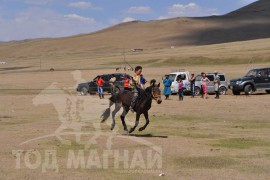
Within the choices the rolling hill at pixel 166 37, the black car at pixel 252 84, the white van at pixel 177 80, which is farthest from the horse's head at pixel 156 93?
the rolling hill at pixel 166 37

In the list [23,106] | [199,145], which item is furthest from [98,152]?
[23,106]

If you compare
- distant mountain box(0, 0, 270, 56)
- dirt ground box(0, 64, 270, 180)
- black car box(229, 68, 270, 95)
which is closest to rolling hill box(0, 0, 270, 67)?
distant mountain box(0, 0, 270, 56)

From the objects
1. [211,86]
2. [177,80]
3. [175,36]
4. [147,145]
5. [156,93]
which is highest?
[175,36]

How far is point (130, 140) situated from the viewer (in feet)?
50.5

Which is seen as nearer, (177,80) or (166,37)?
(177,80)

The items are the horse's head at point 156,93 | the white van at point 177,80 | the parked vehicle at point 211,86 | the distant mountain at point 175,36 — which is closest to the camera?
the horse's head at point 156,93

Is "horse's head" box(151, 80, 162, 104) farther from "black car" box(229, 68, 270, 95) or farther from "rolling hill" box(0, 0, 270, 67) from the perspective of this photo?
"rolling hill" box(0, 0, 270, 67)

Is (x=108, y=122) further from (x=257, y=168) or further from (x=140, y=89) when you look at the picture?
(x=257, y=168)

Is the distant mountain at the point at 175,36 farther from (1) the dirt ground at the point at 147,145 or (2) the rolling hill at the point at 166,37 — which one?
(1) the dirt ground at the point at 147,145

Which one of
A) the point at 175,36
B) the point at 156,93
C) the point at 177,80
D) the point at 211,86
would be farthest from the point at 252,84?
the point at 175,36

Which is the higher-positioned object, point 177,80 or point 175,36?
point 175,36

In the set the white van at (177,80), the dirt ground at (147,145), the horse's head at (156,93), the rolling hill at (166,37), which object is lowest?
the dirt ground at (147,145)

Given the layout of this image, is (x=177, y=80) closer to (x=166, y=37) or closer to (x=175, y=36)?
(x=175, y=36)

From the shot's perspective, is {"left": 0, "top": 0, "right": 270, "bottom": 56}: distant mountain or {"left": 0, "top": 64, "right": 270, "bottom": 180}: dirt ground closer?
{"left": 0, "top": 64, "right": 270, "bottom": 180}: dirt ground
